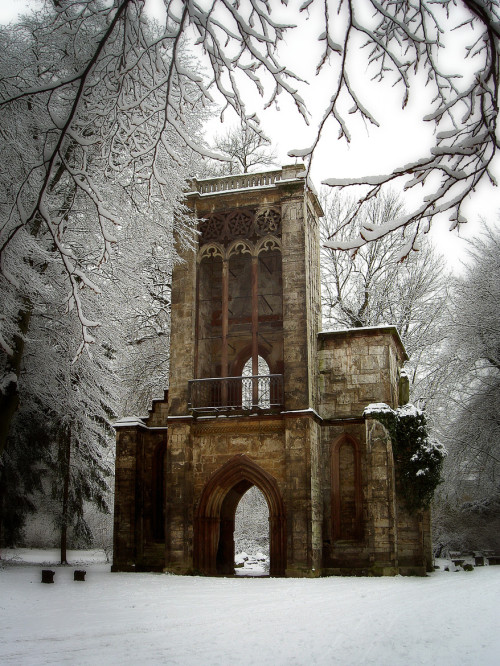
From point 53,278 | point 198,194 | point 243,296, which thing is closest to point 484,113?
→ point 53,278

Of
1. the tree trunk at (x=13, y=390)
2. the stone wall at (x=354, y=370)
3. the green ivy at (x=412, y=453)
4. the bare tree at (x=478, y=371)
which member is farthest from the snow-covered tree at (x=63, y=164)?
the bare tree at (x=478, y=371)

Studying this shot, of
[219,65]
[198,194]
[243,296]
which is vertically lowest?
[219,65]

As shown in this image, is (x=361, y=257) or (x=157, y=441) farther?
(x=361, y=257)

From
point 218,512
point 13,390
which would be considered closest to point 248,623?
point 13,390

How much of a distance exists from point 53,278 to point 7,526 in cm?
985

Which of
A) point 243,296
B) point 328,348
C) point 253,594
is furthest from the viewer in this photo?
point 243,296

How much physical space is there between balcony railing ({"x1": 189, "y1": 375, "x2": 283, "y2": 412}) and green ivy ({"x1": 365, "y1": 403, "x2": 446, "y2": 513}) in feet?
7.69

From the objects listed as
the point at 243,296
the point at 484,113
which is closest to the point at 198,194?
the point at 243,296

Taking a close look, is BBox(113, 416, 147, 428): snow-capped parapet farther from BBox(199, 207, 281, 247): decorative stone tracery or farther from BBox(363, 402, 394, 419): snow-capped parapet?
BBox(363, 402, 394, 419): snow-capped parapet

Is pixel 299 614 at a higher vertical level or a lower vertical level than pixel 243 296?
lower

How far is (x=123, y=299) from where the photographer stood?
1416cm

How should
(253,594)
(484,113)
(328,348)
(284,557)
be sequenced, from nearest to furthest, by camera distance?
(484,113) → (253,594) → (284,557) → (328,348)

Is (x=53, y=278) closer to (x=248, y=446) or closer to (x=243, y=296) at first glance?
(x=248, y=446)

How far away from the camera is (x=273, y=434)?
16656 mm
